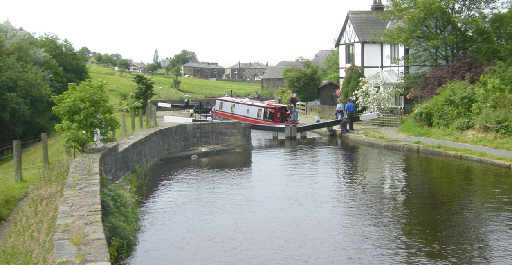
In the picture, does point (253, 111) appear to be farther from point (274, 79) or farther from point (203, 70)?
point (203, 70)

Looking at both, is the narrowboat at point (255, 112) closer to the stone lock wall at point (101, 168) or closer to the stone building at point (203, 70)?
the stone lock wall at point (101, 168)

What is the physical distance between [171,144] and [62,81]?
23651 mm

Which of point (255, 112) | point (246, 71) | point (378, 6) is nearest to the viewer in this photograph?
point (255, 112)

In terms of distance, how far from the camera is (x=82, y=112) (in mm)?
15047

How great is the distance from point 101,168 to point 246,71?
473 feet

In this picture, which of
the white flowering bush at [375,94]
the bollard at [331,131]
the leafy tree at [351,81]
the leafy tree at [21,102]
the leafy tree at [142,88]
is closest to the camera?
the leafy tree at [21,102]

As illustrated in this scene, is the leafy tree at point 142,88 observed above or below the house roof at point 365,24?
below

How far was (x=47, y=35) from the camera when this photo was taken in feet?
161

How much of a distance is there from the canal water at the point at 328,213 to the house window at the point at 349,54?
809 inches

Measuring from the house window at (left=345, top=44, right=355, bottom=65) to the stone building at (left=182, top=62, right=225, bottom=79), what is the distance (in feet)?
372

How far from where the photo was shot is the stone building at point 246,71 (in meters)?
153

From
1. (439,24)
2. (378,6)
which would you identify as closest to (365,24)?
(378,6)

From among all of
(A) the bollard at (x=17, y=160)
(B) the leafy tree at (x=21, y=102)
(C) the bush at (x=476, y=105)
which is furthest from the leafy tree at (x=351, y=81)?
(A) the bollard at (x=17, y=160)

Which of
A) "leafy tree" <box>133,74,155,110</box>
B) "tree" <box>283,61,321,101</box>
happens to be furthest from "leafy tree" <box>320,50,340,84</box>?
"leafy tree" <box>133,74,155,110</box>
